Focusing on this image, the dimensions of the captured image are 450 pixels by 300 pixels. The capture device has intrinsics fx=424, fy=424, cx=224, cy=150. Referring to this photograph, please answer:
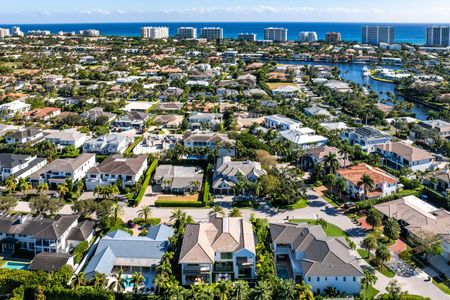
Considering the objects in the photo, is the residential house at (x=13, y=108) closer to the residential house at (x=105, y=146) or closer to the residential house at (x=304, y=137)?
the residential house at (x=105, y=146)

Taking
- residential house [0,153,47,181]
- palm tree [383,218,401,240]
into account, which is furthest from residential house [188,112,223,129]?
palm tree [383,218,401,240]

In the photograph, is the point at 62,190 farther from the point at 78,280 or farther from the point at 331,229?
the point at 331,229

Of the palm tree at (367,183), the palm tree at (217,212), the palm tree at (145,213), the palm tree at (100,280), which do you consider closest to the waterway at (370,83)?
the palm tree at (367,183)

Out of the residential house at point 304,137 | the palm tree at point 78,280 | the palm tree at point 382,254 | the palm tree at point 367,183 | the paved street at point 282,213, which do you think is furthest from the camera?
the residential house at point 304,137

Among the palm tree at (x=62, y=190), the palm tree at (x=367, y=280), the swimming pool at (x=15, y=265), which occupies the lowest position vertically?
the swimming pool at (x=15, y=265)

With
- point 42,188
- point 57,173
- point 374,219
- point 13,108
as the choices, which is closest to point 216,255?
point 374,219

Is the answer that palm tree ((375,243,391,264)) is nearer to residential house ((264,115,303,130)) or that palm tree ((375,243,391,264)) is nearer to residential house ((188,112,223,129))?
residential house ((264,115,303,130))
